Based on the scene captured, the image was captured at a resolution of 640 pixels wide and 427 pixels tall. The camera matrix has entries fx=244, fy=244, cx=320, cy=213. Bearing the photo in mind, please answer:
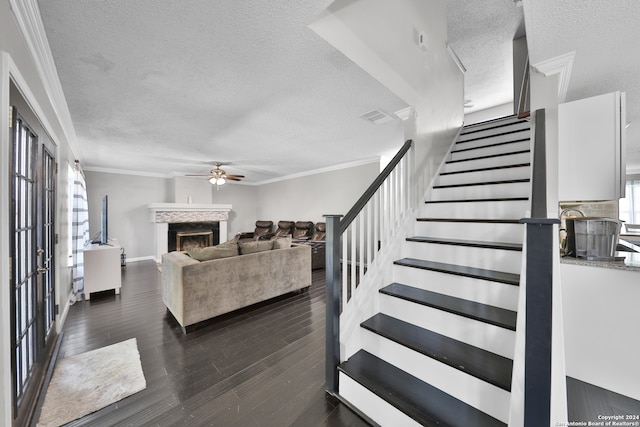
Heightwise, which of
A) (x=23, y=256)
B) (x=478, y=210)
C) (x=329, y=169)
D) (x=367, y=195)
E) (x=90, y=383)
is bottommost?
(x=90, y=383)

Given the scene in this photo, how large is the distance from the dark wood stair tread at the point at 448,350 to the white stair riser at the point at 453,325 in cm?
3

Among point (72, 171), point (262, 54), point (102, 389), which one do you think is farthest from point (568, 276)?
point (72, 171)

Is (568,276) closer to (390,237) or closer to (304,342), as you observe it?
(390,237)

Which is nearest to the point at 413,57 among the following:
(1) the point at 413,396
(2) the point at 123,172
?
(1) the point at 413,396

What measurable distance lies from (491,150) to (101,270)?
19.2 feet

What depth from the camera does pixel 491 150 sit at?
3.13 meters

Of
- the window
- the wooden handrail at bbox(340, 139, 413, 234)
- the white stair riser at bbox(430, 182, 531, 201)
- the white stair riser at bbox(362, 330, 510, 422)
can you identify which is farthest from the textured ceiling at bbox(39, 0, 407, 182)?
the window

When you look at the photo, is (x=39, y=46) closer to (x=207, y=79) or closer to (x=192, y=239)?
(x=207, y=79)

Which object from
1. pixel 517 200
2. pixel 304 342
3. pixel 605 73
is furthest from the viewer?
pixel 304 342

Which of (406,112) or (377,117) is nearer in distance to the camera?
(406,112)

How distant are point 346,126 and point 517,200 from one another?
240cm

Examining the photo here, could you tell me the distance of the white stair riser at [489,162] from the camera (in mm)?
2729

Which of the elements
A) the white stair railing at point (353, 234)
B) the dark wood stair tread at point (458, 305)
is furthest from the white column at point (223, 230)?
the dark wood stair tread at point (458, 305)

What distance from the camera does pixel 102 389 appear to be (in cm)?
180
